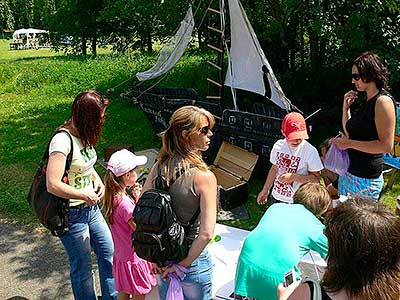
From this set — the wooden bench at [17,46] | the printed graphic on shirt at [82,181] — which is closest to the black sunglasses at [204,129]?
the printed graphic on shirt at [82,181]

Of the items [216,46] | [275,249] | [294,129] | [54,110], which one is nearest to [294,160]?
[294,129]

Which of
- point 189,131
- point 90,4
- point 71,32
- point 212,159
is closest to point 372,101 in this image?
point 189,131

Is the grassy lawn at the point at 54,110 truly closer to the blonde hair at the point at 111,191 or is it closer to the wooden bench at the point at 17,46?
the blonde hair at the point at 111,191

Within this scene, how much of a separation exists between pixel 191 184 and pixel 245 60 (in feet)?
14.0

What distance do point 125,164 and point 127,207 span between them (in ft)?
0.93

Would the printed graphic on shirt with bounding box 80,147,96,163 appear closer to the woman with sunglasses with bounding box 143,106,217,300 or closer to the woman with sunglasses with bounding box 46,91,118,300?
the woman with sunglasses with bounding box 46,91,118,300

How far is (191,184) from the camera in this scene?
2523 mm

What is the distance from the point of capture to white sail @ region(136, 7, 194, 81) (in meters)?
7.55

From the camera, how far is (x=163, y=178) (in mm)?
2586

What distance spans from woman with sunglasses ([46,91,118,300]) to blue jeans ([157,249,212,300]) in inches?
31.4

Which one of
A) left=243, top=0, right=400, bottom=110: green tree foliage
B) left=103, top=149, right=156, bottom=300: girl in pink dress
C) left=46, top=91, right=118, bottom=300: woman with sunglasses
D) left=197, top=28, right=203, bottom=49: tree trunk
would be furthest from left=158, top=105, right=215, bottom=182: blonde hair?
left=197, top=28, right=203, bottom=49: tree trunk

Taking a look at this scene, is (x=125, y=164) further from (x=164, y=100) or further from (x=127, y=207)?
(x=164, y=100)

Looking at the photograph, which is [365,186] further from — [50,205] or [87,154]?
[50,205]

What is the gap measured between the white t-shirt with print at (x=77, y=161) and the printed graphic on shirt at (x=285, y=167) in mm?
1499
